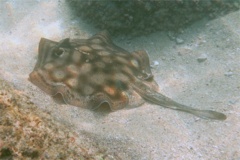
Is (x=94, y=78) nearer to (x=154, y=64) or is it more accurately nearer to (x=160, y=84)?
(x=160, y=84)

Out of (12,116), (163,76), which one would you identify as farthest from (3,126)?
(163,76)

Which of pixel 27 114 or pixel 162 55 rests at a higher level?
pixel 27 114

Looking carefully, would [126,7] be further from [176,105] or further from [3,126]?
[3,126]

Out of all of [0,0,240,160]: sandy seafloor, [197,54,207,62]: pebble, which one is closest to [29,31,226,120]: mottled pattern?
[0,0,240,160]: sandy seafloor

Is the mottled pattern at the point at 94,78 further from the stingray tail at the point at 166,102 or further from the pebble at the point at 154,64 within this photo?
the pebble at the point at 154,64

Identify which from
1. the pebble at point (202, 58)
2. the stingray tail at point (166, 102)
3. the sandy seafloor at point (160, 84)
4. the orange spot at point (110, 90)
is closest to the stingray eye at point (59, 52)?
the sandy seafloor at point (160, 84)

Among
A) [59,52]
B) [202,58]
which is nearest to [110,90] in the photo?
[59,52]
